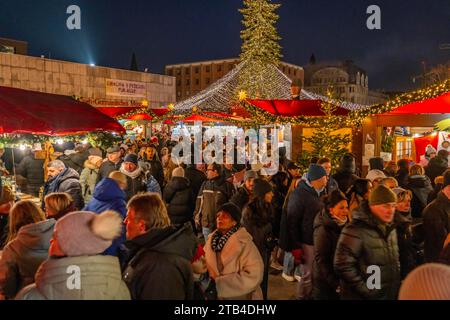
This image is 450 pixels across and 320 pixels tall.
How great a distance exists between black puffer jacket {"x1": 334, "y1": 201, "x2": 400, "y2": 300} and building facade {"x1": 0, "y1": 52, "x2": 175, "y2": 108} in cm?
2245

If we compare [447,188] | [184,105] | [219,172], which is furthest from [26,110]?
[184,105]

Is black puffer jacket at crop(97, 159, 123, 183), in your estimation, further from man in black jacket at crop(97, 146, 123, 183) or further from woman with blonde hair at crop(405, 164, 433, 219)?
woman with blonde hair at crop(405, 164, 433, 219)

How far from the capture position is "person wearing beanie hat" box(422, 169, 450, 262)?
15.3 feet

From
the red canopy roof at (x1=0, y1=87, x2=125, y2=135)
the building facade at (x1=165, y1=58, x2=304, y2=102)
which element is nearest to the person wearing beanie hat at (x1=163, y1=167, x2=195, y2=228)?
the red canopy roof at (x1=0, y1=87, x2=125, y2=135)

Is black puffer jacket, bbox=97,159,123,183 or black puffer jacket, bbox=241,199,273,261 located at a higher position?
black puffer jacket, bbox=97,159,123,183

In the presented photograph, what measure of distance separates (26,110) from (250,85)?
73.2ft

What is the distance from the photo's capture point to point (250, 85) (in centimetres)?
2694

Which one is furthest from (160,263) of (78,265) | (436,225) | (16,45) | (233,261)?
(16,45)

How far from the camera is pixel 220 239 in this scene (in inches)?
154

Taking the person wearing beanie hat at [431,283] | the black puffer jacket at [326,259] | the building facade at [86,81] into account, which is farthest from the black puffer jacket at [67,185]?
the building facade at [86,81]

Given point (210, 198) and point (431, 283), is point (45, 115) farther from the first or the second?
point (431, 283)

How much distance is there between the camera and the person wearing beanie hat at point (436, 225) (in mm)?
4676

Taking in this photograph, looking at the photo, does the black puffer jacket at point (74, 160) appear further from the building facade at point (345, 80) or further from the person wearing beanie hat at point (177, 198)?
the building facade at point (345, 80)
